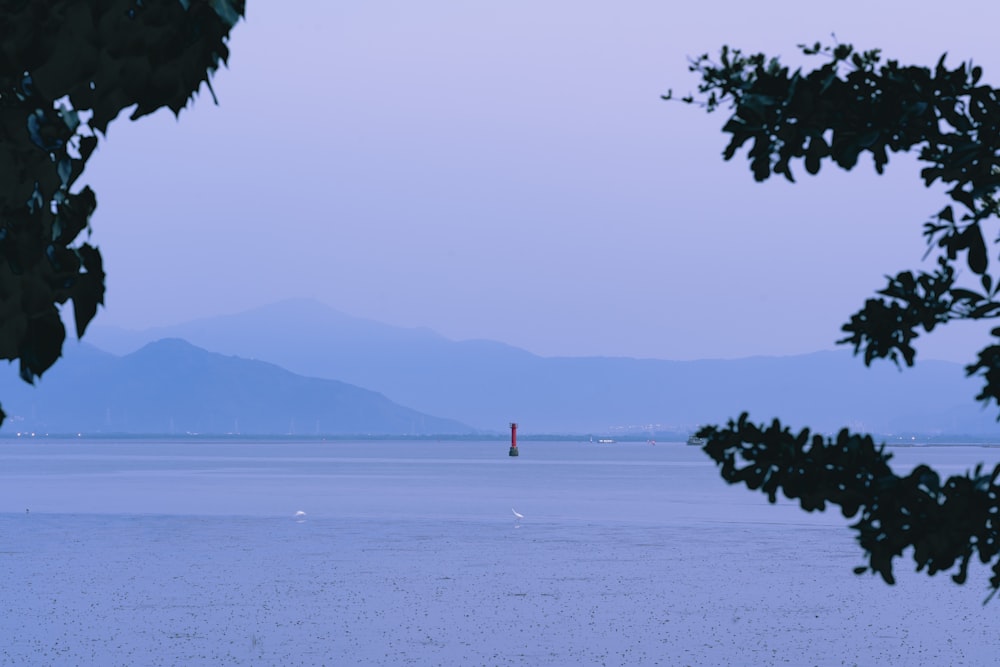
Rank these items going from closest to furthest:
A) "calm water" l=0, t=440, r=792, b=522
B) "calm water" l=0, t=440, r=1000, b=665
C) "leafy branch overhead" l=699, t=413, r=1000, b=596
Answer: "leafy branch overhead" l=699, t=413, r=1000, b=596
"calm water" l=0, t=440, r=1000, b=665
"calm water" l=0, t=440, r=792, b=522

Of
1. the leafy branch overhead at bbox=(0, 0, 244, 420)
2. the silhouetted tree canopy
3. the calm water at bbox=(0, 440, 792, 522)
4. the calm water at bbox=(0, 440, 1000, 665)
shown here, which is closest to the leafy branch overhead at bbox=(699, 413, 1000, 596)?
the silhouetted tree canopy

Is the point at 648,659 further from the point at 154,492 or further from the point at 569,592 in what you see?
the point at 154,492

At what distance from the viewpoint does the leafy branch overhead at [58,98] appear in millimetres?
4996

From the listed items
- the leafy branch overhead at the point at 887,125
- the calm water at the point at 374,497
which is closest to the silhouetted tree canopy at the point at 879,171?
the leafy branch overhead at the point at 887,125

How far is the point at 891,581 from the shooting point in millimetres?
4812

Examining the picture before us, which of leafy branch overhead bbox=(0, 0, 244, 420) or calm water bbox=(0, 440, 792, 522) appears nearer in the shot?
leafy branch overhead bbox=(0, 0, 244, 420)

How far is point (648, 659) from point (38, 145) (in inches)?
514

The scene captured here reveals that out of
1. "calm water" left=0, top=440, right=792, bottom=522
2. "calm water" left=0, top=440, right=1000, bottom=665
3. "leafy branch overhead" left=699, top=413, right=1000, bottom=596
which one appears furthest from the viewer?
"calm water" left=0, top=440, right=792, bottom=522

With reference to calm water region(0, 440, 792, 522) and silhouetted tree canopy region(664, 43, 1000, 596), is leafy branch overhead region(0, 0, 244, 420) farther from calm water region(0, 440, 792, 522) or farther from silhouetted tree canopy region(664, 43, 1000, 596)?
calm water region(0, 440, 792, 522)

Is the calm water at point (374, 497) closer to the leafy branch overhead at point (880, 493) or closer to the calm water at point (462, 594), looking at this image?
the calm water at point (462, 594)

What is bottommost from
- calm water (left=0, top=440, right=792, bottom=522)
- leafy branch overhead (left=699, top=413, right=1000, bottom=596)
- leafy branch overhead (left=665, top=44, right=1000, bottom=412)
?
calm water (left=0, top=440, right=792, bottom=522)

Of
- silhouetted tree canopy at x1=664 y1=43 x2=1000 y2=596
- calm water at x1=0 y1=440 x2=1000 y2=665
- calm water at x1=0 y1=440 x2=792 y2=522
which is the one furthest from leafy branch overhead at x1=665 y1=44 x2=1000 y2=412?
calm water at x1=0 y1=440 x2=792 y2=522

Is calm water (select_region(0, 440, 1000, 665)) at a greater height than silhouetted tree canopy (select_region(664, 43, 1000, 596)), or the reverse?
silhouetted tree canopy (select_region(664, 43, 1000, 596))

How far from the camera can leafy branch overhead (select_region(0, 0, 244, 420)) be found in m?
5.00
